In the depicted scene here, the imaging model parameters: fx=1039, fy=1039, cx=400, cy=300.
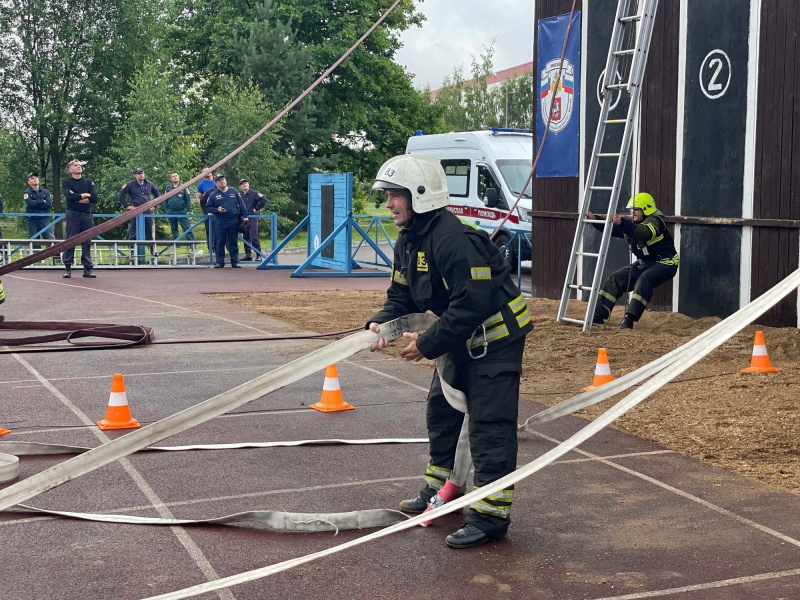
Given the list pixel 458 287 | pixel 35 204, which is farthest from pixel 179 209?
pixel 458 287

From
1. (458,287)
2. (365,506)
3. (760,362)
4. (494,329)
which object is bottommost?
(365,506)

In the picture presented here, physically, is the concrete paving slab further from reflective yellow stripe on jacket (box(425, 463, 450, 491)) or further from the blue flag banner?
the blue flag banner

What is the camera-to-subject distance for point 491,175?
2169cm

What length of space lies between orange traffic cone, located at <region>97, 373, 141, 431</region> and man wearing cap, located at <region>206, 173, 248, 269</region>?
1542 centimetres

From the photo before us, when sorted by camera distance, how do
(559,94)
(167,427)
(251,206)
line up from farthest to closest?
(251,206)
(559,94)
(167,427)

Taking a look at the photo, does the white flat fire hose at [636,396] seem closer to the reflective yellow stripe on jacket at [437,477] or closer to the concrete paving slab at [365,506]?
the concrete paving slab at [365,506]

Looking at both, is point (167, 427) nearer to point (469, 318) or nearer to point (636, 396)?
point (469, 318)

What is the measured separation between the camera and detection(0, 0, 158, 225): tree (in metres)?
40.7

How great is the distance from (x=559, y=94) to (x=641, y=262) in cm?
419

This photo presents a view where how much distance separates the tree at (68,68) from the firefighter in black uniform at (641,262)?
33541mm

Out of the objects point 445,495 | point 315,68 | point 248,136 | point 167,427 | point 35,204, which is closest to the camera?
point 167,427

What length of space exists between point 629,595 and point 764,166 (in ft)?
30.1

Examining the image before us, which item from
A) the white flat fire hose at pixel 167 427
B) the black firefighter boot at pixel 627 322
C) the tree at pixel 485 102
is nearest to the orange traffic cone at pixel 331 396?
the white flat fire hose at pixel 167 427

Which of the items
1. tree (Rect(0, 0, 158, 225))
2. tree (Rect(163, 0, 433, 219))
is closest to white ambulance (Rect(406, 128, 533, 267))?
tree (Rect(163, 0, 433, 219))
